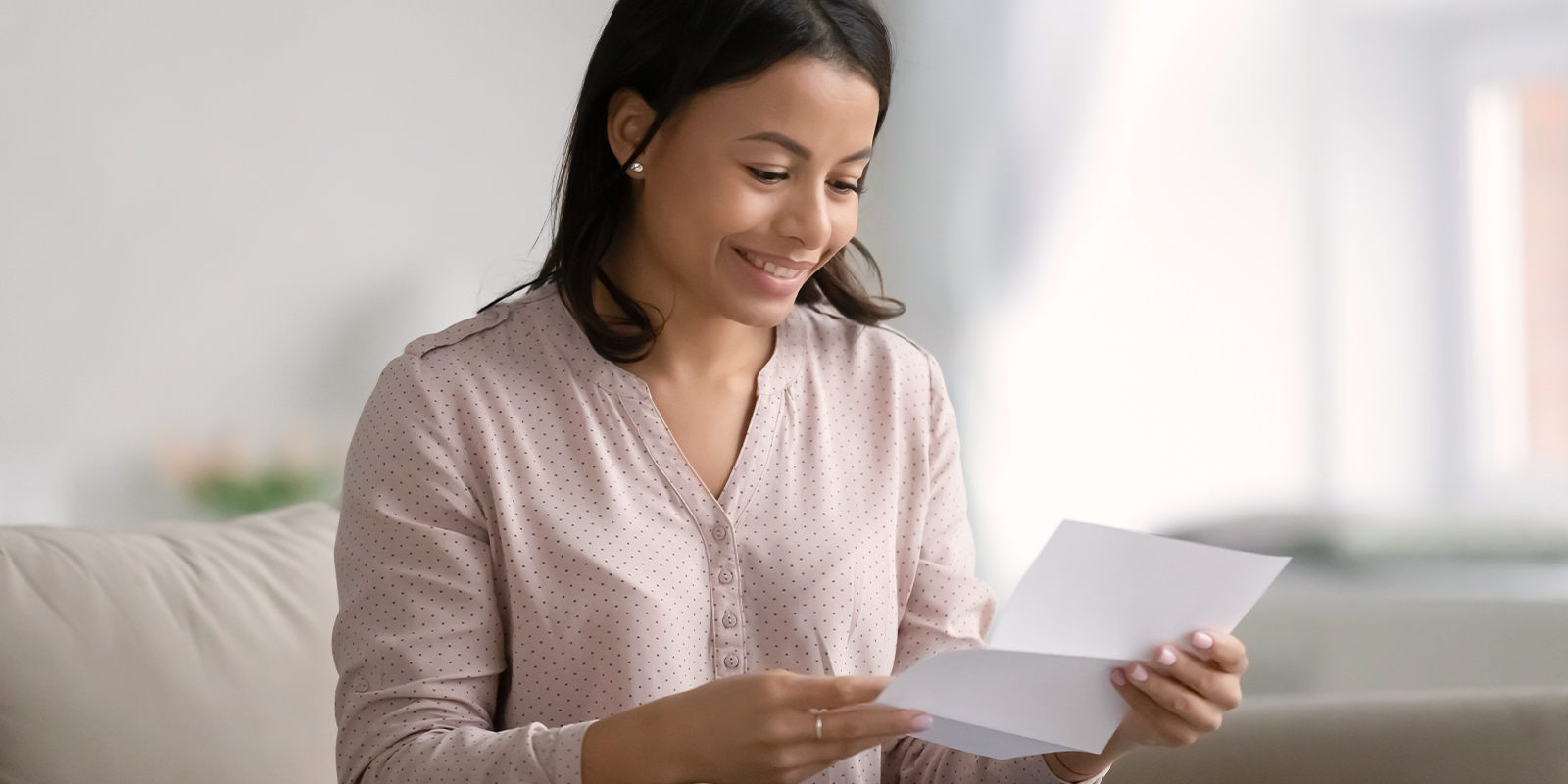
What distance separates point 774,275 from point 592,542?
285 millimetres

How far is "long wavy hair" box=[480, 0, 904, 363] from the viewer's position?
106cm

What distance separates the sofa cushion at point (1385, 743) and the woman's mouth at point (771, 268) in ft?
2.40

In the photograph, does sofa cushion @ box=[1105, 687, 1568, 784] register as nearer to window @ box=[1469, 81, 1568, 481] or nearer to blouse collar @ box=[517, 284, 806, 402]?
blouse collar @ box=[517, 284, 806, 402]

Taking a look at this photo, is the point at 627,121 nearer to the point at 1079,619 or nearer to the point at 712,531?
the point at 712,531

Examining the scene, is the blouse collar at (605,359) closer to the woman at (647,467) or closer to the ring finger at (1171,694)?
the woman at (647,467)

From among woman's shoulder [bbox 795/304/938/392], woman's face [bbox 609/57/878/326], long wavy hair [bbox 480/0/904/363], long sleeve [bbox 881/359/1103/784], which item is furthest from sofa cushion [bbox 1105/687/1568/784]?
woman's face [bbox 609/57/878/326]

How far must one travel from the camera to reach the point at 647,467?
1.15 m

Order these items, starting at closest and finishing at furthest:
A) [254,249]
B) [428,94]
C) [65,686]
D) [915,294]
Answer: [65,686] → [254,249] → [428,94] → [915,294]

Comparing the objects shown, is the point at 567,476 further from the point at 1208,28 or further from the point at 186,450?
the point at 1208,28

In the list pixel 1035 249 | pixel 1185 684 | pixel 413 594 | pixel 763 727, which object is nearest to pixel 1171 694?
pixel 1185 684

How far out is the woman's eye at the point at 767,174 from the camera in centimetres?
107

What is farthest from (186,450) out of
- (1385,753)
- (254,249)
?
(1385,753)

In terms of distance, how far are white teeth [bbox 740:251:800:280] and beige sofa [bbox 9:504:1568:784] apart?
2.32 feet

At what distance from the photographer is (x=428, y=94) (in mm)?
2064
